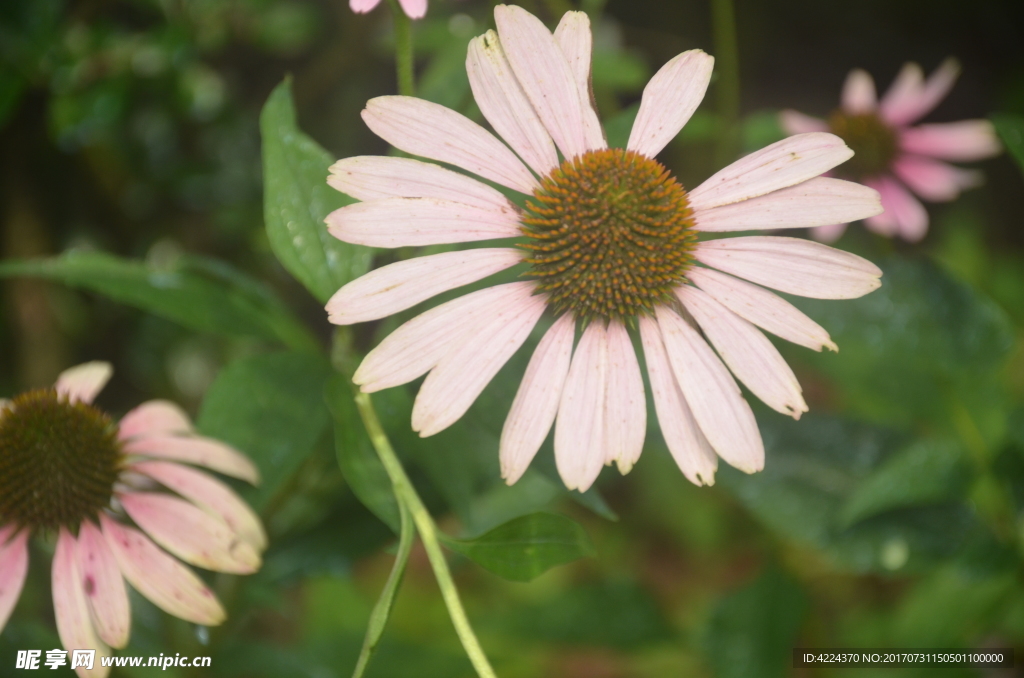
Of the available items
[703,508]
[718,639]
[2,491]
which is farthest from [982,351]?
[2,491]

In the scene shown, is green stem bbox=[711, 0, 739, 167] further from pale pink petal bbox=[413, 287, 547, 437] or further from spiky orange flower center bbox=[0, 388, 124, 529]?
spiky orange flower center bbox=[0, 388, 124, 529]

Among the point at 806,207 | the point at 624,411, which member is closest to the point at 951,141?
the point at 806,207

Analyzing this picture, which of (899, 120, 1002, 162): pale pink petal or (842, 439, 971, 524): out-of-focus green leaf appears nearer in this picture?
(842, 439, 971, 524): out-of-focus green leaf

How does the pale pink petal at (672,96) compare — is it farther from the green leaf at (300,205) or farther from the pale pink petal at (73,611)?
the pale pink petal at (73,611)

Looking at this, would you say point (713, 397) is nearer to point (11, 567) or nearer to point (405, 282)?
point (405, 282)

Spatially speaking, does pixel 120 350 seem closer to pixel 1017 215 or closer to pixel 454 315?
pixel 454 315

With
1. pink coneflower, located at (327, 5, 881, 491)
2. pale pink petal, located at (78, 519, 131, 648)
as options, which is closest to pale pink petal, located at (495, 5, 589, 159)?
pink coneflower, located at (327, 5, 881, 491)

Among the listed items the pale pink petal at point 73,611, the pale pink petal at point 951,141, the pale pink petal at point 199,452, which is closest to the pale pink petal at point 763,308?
the pale pink petal at point 199,452
